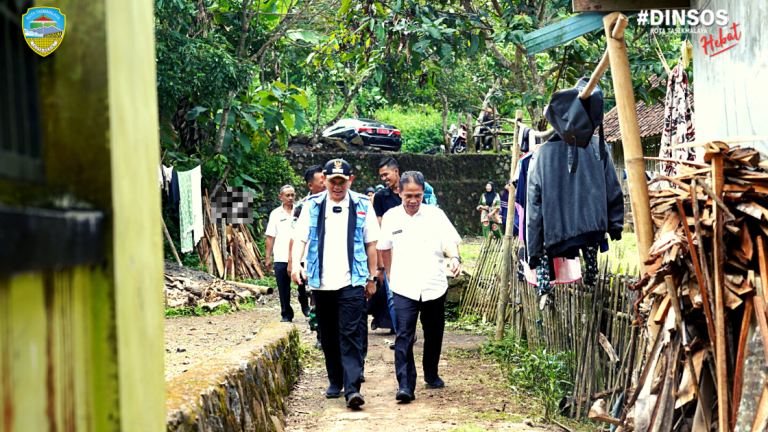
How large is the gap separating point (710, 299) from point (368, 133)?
707 inches

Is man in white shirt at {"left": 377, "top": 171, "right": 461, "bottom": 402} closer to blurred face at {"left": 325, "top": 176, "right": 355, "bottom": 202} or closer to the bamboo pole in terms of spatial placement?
blurred face at {"left": 325, "top": 176, "right": 355, "bottom": 202}

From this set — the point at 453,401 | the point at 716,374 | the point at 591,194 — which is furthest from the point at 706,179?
the point at 453,401

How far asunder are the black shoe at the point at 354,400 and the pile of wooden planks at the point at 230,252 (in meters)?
7.94

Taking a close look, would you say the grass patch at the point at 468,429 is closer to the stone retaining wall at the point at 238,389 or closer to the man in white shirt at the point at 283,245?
the stone retaining wall at the point at 238,389

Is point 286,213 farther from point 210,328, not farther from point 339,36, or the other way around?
point 339,36

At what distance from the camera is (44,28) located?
99cm

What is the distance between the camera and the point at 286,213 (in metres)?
8.42

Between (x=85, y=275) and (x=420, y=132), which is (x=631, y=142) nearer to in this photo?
(x=85, y=275)

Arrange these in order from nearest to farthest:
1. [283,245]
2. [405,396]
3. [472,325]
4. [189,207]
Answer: [405,396] < [283,245] < [472,325] < [189,207]

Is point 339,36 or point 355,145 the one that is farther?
point 355,145

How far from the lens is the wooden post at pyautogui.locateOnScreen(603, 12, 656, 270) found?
2.96 meters

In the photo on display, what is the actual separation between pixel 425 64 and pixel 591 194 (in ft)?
18.6

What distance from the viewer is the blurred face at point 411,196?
18.6 feet

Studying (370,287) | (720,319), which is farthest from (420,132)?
(720,319)
